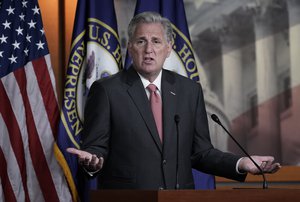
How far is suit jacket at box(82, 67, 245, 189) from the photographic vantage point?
2918mm

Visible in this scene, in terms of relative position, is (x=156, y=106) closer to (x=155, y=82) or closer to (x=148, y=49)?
(x=155, y=82)

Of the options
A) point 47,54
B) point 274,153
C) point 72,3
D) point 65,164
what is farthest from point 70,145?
point 274,153

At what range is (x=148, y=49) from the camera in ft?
10.2

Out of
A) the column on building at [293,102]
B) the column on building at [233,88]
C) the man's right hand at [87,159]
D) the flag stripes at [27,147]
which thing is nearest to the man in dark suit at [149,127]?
the man's right hand at [87,159]

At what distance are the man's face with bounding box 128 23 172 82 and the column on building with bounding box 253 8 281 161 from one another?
177 cm

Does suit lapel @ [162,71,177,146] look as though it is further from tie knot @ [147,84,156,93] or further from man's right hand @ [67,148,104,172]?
man's right hand @ [67,148,104,172]

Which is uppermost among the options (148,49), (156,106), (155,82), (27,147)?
(148,49)

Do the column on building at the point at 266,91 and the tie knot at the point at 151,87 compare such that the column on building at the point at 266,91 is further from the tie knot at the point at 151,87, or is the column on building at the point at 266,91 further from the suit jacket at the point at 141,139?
the tie knot at the point at 151,87

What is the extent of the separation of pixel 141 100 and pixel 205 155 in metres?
0.45

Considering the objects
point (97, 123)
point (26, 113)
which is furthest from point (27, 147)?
point (97, 123)

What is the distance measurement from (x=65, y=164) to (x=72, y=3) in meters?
1.40

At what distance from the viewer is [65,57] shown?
15.5 feet

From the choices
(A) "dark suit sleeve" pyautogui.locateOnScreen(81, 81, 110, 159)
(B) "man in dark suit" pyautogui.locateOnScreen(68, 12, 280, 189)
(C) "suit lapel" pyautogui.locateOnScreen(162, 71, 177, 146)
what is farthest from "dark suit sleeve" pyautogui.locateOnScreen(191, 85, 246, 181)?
(A) "dark suit sleeve" pyautogui.locateOnScreen(81, 81, 110, 159)

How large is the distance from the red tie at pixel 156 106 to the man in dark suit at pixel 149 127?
0.04 ft
